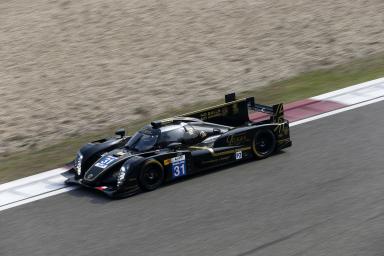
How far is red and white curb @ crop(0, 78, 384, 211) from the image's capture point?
12.9 meters

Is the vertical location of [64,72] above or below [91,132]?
above

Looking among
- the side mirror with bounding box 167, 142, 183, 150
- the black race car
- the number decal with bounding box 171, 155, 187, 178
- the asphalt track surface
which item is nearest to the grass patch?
the black race car

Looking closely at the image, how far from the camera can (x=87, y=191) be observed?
42.0 feet

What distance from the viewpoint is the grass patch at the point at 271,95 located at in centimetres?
1455

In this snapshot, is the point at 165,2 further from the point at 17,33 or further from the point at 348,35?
the point at 348,35

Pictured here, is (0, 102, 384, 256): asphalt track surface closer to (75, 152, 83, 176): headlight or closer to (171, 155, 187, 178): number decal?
(171, 155, 187, 178): number decal

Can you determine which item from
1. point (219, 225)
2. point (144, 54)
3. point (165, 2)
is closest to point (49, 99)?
point (144, 54)

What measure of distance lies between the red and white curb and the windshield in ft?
4.18

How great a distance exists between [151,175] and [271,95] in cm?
609

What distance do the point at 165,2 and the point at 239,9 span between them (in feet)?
8.51

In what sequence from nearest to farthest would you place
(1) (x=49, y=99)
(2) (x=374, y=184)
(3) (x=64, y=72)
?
(2) (x=374, y=184)
(1) (x=49, y=99)
(3) (x=64, y=72)

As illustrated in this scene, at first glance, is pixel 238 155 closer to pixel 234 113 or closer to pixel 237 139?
pixel 237 139

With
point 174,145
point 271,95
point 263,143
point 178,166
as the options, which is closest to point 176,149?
point 174,145

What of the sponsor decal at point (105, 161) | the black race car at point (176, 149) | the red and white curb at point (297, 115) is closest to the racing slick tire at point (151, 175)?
the black race car at point (176, 149)
